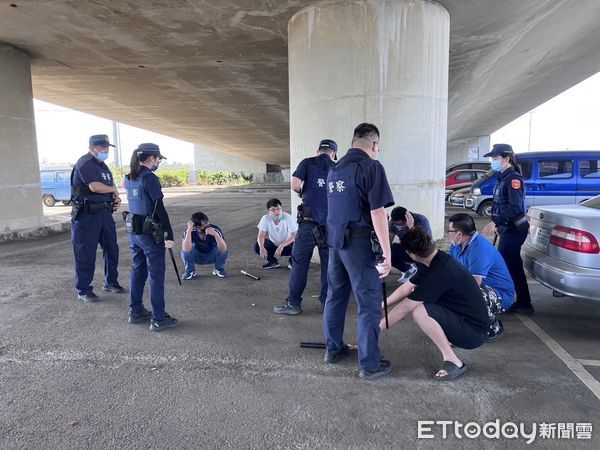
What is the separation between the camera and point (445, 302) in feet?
10.7

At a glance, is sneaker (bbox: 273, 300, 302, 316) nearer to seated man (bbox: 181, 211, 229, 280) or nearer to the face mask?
seated man (bbox: 181, 211, 229, 280)

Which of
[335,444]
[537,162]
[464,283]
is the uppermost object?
[537,162]

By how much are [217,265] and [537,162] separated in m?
8.75

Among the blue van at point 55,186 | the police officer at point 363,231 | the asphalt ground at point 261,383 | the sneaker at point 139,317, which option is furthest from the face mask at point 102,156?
the blue van at point 55,186

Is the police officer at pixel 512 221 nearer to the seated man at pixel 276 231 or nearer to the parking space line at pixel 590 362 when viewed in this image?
the parking space line at pixel 590 362

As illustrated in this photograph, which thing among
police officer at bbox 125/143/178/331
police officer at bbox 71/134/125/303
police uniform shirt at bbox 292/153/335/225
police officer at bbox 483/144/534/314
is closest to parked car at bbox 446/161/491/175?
police officer at bbox 483/144/534/314

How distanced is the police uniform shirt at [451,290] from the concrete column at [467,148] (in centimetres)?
3593

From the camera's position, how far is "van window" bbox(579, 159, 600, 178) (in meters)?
10.5

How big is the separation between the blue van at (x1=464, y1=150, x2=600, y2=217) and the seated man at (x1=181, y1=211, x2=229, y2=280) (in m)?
7.16

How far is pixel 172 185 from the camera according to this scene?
38062 millimetres

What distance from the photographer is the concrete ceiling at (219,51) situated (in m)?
7.90

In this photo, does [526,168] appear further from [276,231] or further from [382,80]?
[276,231]

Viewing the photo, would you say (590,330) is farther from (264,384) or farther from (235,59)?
(235,59)

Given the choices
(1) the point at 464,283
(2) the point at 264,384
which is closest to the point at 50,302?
(2) the point at 264,384
